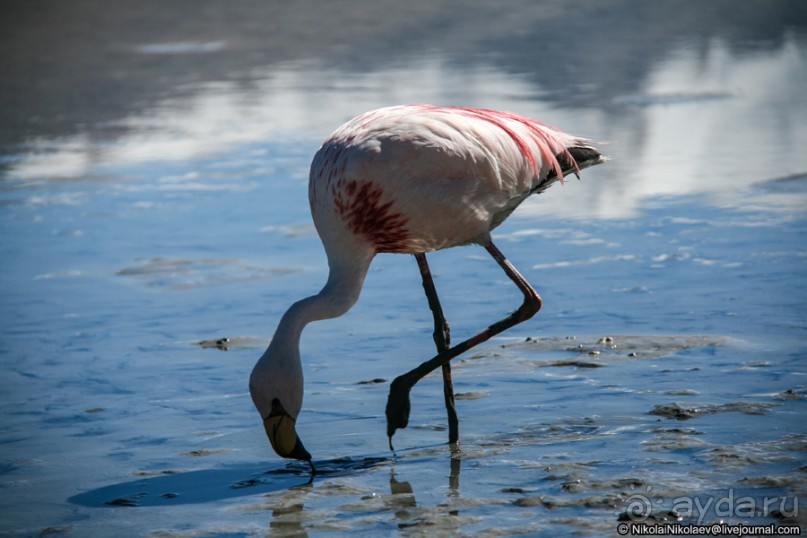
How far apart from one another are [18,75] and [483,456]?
509 inches

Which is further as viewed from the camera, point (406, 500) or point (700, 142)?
point (700, 142)

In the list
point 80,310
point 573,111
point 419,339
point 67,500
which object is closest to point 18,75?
point 573,111

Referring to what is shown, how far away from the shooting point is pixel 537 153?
20.9 feet

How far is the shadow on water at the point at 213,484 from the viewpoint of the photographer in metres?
5.30

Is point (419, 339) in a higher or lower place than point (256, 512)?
higher

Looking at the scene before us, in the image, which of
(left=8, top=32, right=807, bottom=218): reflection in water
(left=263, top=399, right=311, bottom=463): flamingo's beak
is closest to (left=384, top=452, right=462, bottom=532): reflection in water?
(left=263, top=399, right=311, bottom=463): flamingo's beak

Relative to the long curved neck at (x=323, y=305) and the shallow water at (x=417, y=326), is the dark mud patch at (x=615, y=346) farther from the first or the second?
the long curved neck at (x=323, y=305)

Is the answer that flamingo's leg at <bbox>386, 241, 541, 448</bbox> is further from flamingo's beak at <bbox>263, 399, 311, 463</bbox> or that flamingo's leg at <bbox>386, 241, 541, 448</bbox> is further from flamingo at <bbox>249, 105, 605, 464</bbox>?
flamingo's beak at <bbox>263, 399, 311, 463</bbox>

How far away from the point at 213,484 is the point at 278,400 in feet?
1.60

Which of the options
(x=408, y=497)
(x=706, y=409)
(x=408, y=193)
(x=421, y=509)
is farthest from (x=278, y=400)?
(x=706, y=409)

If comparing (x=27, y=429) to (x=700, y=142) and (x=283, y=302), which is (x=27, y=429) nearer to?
(x=283, y=302)

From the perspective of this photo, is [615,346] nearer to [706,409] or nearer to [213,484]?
[706,409]

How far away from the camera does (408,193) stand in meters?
5.86

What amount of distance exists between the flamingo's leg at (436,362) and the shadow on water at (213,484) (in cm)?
23
